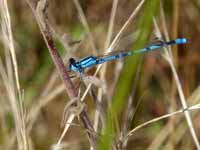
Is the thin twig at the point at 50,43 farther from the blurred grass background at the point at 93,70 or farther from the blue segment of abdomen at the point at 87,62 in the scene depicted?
the blurred grass background at the point at 93,70

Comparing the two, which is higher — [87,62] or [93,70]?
[87,62]

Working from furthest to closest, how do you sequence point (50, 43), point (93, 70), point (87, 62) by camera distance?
point (93, 70) < point (87, 62) < point (50, 43)

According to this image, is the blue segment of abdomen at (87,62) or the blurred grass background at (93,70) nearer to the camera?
the blue segment of abdomen at (87,62)

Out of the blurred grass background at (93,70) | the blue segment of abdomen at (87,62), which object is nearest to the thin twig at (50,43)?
the blue segment of abdomen at (87,62)

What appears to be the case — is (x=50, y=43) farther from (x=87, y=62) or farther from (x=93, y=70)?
(x=93, y=70)

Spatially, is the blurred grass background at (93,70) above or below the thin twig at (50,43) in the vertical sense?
below

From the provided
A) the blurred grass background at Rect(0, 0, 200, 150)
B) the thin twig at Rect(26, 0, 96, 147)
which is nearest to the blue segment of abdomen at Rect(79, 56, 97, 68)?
the thin twig at Rect(26, 0, 96, 147)

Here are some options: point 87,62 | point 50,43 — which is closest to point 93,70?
point 87,62

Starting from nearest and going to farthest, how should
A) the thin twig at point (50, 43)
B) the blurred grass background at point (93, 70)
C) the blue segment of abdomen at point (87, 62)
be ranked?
1. the thin twig at point (50, 43)
2. the blue segment of abdomen at point (87, 62)
3. the blurred grass background at point (93, 70)

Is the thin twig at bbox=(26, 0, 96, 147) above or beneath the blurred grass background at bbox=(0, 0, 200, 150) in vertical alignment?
above

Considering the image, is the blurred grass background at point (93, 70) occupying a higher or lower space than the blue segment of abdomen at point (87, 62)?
lower

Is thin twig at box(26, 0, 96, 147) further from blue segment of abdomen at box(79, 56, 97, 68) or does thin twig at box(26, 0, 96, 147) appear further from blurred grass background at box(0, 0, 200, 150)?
blurred grass background at box(0, 0, 200, 150)

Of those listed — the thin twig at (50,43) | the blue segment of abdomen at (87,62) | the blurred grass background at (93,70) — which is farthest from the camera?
the blurred grass background at (93,70)
